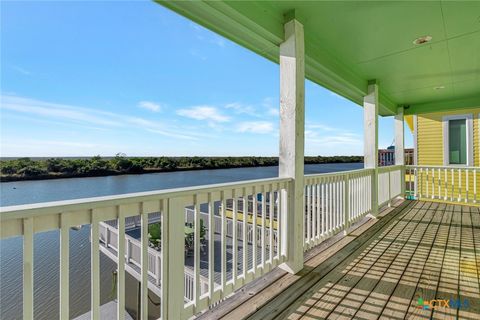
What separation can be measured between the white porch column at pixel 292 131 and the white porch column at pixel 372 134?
8.30ft

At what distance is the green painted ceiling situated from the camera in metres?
2.08

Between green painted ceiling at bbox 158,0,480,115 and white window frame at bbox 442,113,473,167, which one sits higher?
green painted ceiling at bbox 158,0,480,115

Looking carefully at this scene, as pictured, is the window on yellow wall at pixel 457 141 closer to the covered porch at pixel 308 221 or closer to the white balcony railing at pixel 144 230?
the covered porch at pixel 308 221

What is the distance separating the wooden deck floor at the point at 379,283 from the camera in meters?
1.73

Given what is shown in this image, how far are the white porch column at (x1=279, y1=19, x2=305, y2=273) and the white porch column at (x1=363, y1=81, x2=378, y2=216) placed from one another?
Result: 99.6 inches

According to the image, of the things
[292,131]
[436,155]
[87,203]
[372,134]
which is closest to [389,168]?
[372,134]

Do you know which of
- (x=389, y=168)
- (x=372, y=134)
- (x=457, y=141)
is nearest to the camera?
(x=372, y=134)

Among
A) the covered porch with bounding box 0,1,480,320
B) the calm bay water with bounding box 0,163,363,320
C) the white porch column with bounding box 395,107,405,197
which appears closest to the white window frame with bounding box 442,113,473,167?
the white porch column with bounding box 395,107,405,197

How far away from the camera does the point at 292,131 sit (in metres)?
2.29

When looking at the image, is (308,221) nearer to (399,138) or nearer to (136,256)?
(136,256)

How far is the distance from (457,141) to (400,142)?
198cm

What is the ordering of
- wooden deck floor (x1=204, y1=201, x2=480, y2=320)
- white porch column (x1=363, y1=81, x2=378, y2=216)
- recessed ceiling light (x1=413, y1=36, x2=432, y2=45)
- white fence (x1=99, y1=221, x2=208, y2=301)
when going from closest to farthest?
wooden deck floor (x1=204, y1=201, x2=480, y2=320) < recessed ceiling light (x1=413, y1=36, x2=432, y2=45) < white porch column (x1=363, y1=81, x2=378, y2=216) < white fence (x1=99, y1=221, x2=208, y2=301)

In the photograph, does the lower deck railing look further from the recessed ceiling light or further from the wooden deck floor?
the recessed ceiling light

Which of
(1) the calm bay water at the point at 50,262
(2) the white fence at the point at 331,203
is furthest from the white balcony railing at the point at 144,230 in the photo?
(2) the white fence at the point at 331,203
